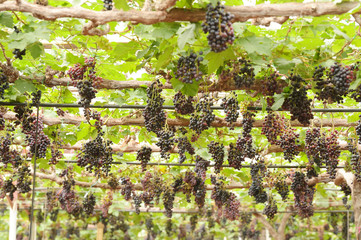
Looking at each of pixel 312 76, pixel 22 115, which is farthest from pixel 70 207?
pixel 312 76

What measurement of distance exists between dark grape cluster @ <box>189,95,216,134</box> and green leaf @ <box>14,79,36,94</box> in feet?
5.75

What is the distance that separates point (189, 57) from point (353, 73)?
5.48ft

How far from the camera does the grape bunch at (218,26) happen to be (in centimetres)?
262

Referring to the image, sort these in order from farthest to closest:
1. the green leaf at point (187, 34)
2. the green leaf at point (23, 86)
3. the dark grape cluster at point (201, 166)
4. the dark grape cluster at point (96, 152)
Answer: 1. the dark grape cluster at point (201, 166)
2. the dark grape cluster at point (96, 152)
3. the green leaf at point (23, 86)
4. the green leaf at point (187, 34)

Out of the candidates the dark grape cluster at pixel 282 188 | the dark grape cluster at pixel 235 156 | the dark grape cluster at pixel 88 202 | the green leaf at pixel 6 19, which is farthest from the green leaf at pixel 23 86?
the dark grape cluster at pixel 88 202

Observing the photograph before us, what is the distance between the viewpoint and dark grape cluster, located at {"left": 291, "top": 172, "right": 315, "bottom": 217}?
749 centimetres

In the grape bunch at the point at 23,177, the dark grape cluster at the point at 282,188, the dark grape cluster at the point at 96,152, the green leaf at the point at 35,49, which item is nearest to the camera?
the green leaf at the point at 35,49

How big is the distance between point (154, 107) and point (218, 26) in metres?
1.90

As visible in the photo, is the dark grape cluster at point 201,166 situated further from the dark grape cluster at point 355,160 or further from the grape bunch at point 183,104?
the grape bunch at point 183,104

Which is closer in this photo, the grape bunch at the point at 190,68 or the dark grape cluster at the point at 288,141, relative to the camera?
the grape bunch at the point at 190,68

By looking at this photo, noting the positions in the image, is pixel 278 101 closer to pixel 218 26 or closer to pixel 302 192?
pixel 218 26

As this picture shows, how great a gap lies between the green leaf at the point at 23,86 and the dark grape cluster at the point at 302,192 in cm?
475

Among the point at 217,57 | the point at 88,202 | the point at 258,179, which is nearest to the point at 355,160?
the point at 258,179

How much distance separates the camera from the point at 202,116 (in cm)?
446
